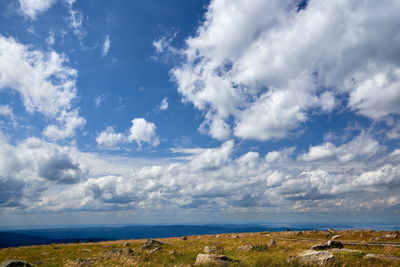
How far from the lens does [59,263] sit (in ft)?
70.8

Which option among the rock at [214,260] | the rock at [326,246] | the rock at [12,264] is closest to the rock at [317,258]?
the rock at [214,260]

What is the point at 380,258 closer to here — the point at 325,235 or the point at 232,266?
the point at 232,266

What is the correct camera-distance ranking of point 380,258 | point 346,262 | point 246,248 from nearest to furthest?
1. point 346,262
2. point 380,258
3. point 246,248

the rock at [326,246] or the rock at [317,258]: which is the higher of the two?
the rock at [317,258]

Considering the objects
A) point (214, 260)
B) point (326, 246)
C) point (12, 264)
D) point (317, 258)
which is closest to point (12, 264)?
point (12, 264)

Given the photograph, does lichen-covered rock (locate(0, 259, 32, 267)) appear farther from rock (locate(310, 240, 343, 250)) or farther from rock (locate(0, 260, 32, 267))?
rock (locate(310, 240, 343, 250))

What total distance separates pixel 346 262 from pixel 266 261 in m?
4.99

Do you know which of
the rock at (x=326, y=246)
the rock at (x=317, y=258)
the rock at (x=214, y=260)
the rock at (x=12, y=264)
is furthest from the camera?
the rock at (x=326, y=246)

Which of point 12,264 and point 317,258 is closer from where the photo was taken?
point 317,258

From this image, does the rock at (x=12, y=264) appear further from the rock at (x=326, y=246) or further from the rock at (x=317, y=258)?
the rock at (x=326, y=246)

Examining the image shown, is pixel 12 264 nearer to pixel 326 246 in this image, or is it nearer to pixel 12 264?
pixel 12 264

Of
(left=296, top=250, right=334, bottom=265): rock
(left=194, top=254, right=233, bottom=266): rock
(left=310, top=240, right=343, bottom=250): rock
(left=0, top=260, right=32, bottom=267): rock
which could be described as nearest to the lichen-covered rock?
(left=0, top=260, right=32, bottom=267): rock

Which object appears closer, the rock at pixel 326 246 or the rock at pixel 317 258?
the rock at pixel 317 258

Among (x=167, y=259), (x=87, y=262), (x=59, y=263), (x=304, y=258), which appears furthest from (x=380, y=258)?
(x=59, y=263)
